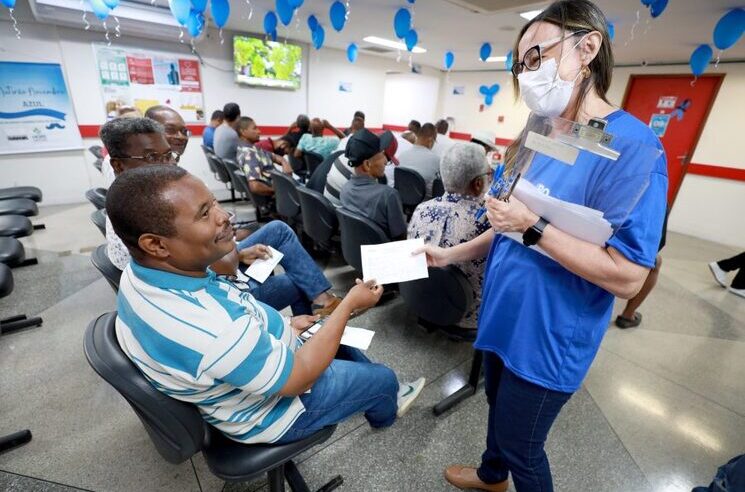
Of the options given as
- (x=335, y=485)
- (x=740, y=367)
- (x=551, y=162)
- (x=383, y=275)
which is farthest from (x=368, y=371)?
(x=740, y=367)

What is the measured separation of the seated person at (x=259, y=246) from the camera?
4.64ft

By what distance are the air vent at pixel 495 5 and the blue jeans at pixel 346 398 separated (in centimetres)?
360

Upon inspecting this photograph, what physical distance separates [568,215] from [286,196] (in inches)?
102

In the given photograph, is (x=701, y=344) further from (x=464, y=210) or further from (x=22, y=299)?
(x=22, y=299)

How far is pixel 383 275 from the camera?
3.88 ft

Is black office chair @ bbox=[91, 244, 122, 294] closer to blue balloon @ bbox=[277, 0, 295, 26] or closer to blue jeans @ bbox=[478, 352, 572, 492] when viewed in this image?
blue jeans @ bbox=[478, 352, 572, 492]

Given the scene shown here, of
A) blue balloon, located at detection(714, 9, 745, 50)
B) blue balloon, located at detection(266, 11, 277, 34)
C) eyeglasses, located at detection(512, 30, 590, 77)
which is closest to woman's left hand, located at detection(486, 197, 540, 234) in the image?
eyeglasses, located at detection(512, 30, 590, 77)

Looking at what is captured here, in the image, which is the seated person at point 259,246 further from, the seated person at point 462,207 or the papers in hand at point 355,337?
the seated person at point 462,207

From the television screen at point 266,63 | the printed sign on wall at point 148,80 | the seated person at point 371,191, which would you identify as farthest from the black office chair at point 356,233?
the television screen at point 266,63

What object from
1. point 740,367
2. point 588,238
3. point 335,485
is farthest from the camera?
point 740,367

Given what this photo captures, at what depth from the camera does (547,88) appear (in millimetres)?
814

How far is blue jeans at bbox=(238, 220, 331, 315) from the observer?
1.70 meters

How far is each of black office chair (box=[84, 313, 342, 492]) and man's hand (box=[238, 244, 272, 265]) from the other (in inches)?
31.1

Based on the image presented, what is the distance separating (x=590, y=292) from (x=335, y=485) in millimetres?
1178
